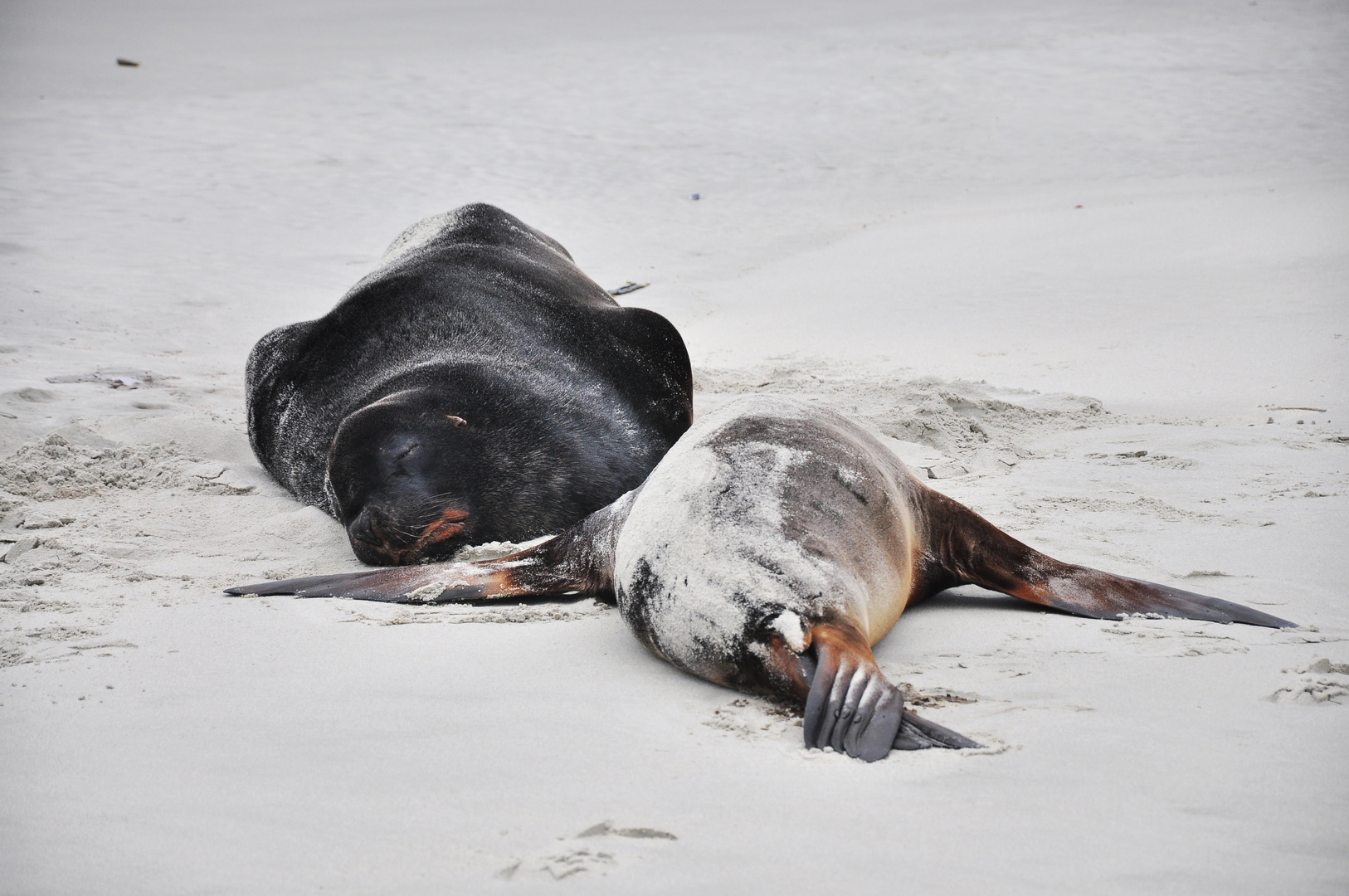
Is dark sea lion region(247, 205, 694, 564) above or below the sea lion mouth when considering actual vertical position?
above

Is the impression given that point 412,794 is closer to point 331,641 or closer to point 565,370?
point 331,641

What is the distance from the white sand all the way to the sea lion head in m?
0.16

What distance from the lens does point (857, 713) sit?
208 cm

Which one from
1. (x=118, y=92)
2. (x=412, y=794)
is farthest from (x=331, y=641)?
(x=118, y=92)

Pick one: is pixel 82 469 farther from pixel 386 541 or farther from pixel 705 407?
pixel 705 407

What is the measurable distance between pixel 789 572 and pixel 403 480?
1.65 metres

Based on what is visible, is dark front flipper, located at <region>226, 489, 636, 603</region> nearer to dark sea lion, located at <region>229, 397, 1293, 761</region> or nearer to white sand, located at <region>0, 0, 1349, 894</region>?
dark sea lion, located at <region>229, 397, 1293, 761</region>

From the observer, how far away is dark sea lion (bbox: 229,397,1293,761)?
7.49 feet

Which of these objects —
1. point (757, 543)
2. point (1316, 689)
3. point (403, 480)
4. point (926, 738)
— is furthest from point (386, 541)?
point (1316, 689)

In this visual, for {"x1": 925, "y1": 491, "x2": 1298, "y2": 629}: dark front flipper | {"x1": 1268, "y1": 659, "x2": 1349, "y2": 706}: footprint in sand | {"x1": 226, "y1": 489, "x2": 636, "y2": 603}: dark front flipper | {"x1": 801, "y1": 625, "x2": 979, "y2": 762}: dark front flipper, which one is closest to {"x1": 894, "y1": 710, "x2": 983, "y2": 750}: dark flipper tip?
{"x1": 801, "y1": 625, "x2": 979, "y2": 762}: dark front flipper

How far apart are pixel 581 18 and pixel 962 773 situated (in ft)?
78.2

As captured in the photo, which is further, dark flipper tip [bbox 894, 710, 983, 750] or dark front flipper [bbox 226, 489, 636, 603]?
dark front flipper [bbox 226, 489, 636, 603]

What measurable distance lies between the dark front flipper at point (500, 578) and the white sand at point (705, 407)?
110 mm

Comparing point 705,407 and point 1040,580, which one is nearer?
point 1040,580
